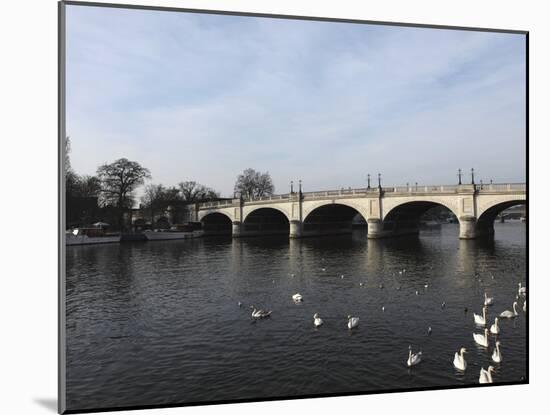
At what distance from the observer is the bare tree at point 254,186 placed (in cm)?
3647

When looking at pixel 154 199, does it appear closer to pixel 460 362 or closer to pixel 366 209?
pixel 366 209

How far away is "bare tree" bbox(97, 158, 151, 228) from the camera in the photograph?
16.3 metres

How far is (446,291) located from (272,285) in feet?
17.8

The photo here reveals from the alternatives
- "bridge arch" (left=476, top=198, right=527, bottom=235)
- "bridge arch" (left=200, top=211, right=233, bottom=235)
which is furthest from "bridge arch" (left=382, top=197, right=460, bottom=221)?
"bridge arch" (left=200, top=211, right=233, bottom=235)

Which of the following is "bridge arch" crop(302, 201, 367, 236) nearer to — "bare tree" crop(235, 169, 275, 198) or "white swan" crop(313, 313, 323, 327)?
"bare tree" crop(235, 169, 275, 198)

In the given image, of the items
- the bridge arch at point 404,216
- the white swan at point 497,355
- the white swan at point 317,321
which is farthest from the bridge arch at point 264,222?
the white swan at point 497,355

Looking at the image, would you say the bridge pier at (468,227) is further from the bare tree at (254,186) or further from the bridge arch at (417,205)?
the bare tree at (254,186)

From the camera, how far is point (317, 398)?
6008 mm

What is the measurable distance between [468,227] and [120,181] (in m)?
19.4

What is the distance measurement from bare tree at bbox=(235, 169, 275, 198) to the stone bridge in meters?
0.75

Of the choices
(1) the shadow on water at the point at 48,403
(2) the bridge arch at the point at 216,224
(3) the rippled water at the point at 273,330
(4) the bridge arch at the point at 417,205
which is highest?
(4) the bridge arch at the point at 417,205

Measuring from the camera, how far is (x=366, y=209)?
104ft

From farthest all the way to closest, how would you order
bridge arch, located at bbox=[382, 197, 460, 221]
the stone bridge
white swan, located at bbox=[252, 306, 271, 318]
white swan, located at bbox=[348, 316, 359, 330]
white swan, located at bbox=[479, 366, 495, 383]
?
bridge arch, located at bbox=[382, 197, 460, 221], the stone bridge, white swan, located at bbox=[252, 306, 271, 318], white swan, located at bbox=[348, 316, 359, 330], white swan, located at bbox=[479, 366, 495, 383]

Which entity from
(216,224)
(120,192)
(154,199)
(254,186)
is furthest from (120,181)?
(216,224)
